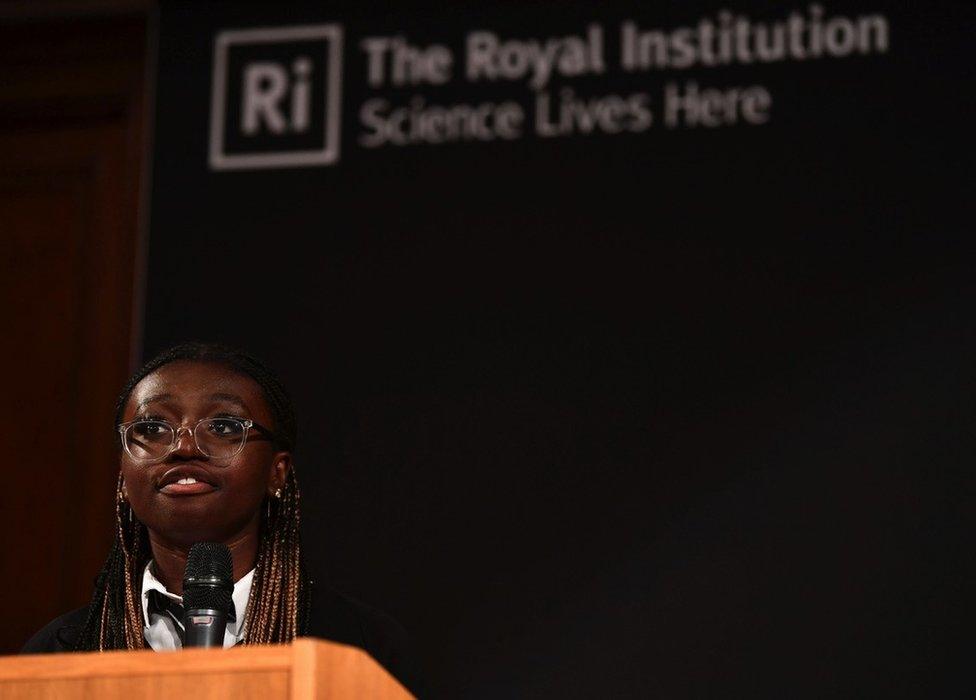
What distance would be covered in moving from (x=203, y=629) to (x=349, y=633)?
656 millimetres

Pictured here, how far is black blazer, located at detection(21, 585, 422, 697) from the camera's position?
8.43ft

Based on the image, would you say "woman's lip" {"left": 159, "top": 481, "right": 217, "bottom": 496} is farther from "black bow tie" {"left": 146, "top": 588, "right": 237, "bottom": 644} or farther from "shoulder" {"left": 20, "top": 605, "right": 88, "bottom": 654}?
"shoulder" {"left": 20, "top": 605, "right": 88, "bottom": 654}

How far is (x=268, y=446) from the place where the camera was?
259 centimetres

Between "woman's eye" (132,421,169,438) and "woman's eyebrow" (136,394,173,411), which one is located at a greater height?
"woman's eyebrow" (136,394,173,411)

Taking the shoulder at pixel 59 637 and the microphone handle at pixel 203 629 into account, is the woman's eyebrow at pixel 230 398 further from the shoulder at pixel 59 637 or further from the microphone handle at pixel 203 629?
the microphone handle at pixel 203 629

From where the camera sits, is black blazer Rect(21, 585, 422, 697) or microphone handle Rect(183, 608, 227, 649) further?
black blazer Rect(21, 585, 422, 697)

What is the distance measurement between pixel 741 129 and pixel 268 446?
156 centimetres

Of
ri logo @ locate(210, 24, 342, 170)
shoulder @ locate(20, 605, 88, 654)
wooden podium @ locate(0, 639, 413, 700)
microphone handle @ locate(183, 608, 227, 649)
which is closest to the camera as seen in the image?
wooden podium @ locate(0, 639, 413, 700)

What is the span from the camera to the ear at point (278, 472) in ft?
8.60

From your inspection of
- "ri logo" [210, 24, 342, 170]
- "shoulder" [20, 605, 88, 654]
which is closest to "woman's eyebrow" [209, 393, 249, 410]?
"shoulder" [20, 605, 88, 654]

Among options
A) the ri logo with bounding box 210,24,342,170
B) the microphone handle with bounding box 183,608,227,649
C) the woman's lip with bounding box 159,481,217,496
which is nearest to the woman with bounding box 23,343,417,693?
the woman's lip with bounding box 159,481,217,496

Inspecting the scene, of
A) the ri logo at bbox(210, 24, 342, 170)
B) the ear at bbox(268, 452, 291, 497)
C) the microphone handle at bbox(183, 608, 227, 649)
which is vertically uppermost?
the ri logo at bbox(210, 24, 342, 170)

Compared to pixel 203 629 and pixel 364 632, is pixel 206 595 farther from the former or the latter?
pixel 364 632

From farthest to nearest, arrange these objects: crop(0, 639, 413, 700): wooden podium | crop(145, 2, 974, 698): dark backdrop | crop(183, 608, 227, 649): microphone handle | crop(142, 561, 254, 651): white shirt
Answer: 1. crop(145, 2, 974, 698): dark backdrop
2. crop(142, 561, 254, 651): white shirt
3. crop(183, 608, 227, 649): microphone handle
4. crop(0, 639, 413, 700): wooden podium
